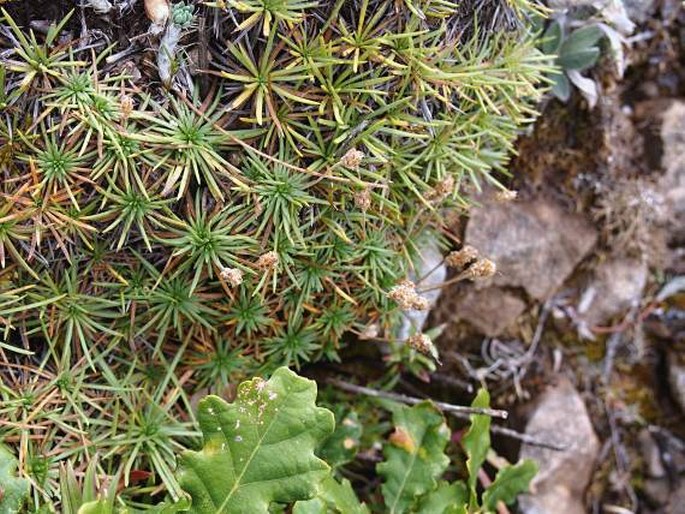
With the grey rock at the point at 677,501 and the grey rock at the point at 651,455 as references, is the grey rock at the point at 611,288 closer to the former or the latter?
the grey rock at the point at 651,455

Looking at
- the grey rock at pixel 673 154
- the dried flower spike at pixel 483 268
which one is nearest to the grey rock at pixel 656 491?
the grey rock at pixel 673 154

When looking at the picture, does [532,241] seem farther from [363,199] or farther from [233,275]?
[233,275]

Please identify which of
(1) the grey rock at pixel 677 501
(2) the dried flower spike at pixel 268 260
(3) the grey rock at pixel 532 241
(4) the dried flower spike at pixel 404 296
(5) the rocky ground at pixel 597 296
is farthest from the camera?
(1) the grey rock at pixel 677 501

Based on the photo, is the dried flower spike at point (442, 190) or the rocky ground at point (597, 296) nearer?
the dried flower spike at point (442, 190)

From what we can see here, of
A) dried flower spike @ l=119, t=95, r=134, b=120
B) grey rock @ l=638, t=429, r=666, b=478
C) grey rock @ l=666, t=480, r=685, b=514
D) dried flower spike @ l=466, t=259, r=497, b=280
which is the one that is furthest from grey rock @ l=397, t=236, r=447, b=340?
grey rock @ l=666, t=480, r=685, b=514

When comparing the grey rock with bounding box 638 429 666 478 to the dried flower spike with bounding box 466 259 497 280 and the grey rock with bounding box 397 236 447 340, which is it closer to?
the grey rock with bounding box 397 236 447 340

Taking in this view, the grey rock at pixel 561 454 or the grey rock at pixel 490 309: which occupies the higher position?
the grey rock at pixel 490 309

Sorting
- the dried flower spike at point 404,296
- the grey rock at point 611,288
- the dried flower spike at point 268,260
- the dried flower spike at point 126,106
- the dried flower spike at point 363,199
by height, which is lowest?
the grey rock at point 611,288
